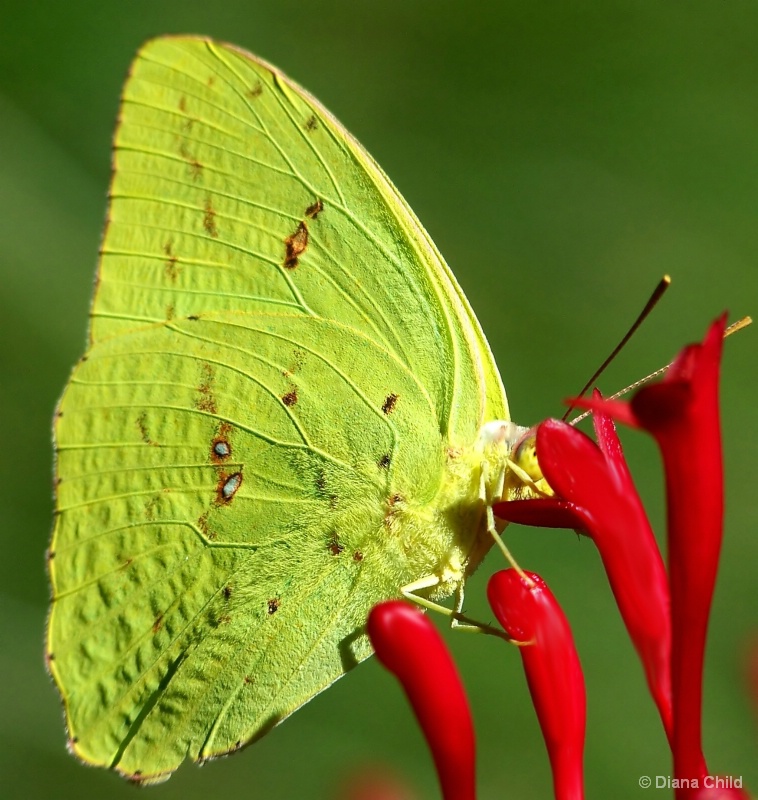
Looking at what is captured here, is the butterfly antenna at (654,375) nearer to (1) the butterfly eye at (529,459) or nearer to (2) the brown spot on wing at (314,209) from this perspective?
(1) the butterfly eye at (529,459)

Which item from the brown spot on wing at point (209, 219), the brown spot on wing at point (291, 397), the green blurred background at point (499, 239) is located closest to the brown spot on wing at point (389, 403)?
the brown spot on wing at point (291, 397)

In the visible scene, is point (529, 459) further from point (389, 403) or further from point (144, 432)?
point (144, 432)

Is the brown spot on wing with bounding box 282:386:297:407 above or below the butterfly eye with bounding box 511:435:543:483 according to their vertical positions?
below

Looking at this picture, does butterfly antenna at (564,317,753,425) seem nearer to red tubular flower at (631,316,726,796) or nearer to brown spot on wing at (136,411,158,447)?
red tubular flower at (631,316,726,796)

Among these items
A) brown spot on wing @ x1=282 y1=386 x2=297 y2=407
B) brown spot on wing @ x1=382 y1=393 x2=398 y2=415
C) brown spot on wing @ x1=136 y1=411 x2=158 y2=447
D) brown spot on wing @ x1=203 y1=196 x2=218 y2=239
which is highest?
brown spot on wing @ x1=203 y1=196 x2=218 y2=239

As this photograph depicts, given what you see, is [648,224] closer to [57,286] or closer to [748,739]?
[748,739]

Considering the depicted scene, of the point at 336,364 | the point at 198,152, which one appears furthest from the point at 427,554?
the point at 198,152

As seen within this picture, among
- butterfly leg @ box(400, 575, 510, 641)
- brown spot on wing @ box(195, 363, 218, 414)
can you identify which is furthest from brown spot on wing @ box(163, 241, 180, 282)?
butterfly leg @ box(400, 575, 510, 641)
